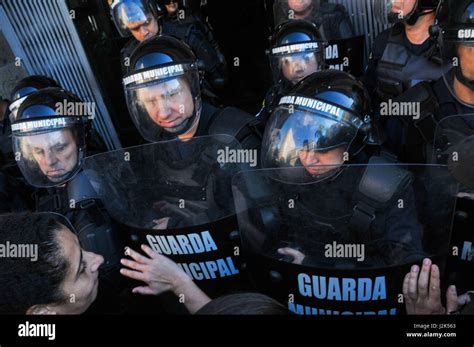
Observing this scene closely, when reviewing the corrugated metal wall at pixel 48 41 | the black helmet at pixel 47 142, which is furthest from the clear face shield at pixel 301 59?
the corrugated metal wall at pixel 48 41

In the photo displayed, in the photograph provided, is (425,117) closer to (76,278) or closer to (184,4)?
(76,278)

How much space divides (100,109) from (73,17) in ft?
2.64

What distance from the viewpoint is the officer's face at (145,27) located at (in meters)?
3.74

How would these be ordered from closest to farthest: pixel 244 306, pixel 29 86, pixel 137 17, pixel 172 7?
1. pixel 244 306
2. pixel 29 86
3. pixel 137 17
4. pixel 172 7

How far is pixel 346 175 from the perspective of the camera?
1373 millimetres

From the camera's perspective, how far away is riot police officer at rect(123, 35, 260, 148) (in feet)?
7.05

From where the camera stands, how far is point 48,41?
3824mm

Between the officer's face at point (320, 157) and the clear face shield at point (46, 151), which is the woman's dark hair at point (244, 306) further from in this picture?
the clear face shield at point (46, 151)

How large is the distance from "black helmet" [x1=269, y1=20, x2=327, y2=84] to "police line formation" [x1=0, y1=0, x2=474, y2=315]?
23.0 inches

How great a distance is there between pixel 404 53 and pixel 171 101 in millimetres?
1708

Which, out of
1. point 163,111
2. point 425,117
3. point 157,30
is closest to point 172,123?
point 163,111

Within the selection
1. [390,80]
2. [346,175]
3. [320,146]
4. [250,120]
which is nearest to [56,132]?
[250,120]

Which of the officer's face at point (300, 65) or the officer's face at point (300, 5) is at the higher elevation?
the officer's face at point (300, 5)

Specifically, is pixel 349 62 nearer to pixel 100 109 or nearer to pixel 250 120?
pixel 250 120
